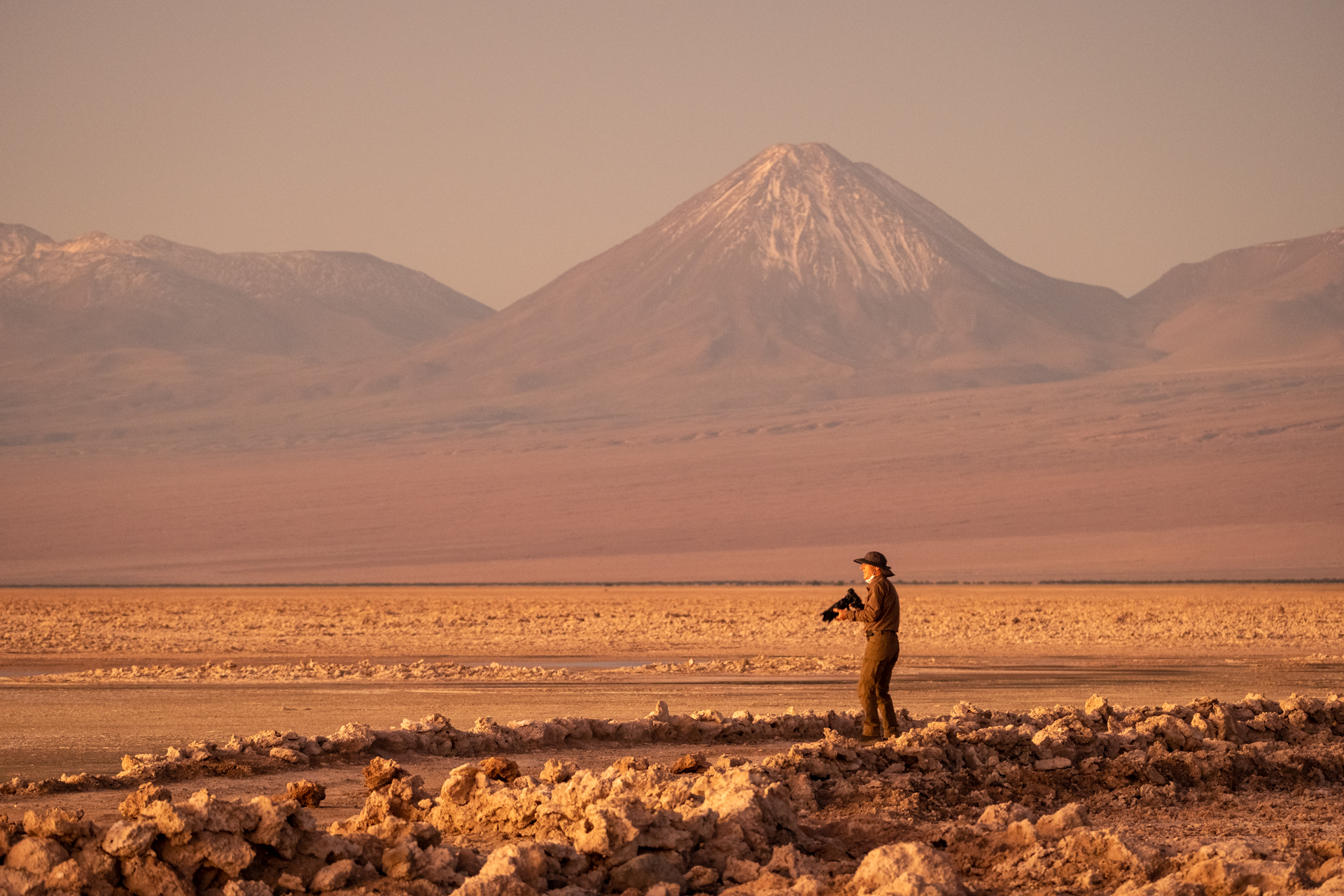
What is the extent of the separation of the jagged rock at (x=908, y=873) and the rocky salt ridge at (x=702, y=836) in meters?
0.01

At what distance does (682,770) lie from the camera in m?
9.92

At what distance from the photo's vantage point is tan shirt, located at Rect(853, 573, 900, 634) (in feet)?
37.7

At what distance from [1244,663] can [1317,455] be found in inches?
2824

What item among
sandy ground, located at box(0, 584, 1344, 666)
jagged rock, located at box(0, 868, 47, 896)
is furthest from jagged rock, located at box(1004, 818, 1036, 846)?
sandy ground, located at box(0, 584, 1344, 666)

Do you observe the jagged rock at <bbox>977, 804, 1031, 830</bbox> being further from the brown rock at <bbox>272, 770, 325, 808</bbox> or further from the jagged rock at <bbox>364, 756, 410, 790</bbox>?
the brown rock at <bbox>272, 770, 325, 808</bbox>

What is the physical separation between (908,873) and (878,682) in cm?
437

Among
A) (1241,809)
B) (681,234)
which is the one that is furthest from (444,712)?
(681,234)

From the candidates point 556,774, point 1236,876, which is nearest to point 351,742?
point 556,774

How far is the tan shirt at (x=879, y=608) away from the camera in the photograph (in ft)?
37.7

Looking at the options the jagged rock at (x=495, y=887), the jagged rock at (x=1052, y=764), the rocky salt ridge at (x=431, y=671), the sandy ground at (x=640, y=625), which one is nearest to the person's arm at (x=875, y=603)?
the jagged rock at (x=1052, y=764)

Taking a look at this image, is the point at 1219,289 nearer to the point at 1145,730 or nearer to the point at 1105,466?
the point at 1105,466

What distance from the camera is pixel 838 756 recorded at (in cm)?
1004

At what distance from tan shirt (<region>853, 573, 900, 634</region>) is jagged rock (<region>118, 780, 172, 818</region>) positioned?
5214 mm

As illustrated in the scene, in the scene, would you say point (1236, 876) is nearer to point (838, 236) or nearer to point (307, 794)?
point (307, 794)
